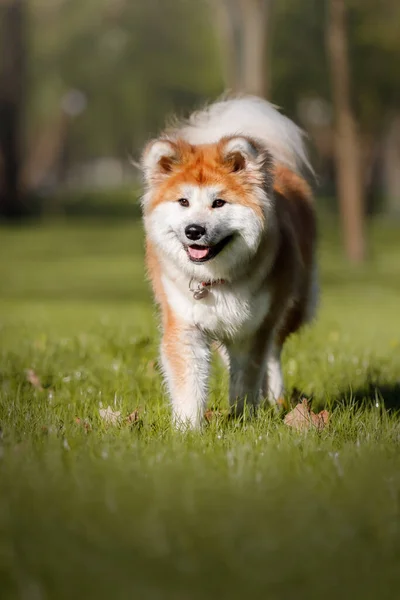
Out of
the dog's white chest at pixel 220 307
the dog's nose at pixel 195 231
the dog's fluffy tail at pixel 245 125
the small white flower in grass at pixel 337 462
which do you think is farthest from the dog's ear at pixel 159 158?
the small white flower in grass at pixel 337 462

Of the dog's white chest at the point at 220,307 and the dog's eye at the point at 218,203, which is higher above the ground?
the dog's eye at the point at 218,203

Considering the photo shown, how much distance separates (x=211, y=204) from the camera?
4953mm

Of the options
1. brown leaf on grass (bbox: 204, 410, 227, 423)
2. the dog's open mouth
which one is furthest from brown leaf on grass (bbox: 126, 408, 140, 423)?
the dog's open mouth

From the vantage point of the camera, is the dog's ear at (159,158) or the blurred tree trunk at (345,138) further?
the blurred tree trunk at (345,138)

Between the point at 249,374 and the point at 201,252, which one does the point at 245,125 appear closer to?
the point at 201,252

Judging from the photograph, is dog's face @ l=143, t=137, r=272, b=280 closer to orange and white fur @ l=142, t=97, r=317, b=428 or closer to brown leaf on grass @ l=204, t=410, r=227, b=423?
orange and white fur @ l=142, t=97, r=317, b=428

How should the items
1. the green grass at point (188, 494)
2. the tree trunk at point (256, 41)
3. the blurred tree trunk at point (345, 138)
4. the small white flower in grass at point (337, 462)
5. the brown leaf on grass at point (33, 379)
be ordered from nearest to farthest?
the green grass at point (188, 494) < the small white flower in grass at point (337, 462) < the brown leaf on grass at point (33, 379) < the blurred tree trunk at point (345, 138) < the tree trunk at point (256, 41)

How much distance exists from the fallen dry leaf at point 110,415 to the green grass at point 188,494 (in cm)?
7

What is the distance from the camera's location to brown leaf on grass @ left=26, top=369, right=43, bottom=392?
6270 millimetres

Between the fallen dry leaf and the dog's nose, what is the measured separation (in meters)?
0.96

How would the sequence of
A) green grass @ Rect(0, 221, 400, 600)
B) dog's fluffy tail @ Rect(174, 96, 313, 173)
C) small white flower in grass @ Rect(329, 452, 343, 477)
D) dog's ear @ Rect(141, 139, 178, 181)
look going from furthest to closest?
dog's fluffy tail @ Rect(174, 96, 313, 173)
dog's ear @ Rect(141, 139, 178, 181)
small white flower in grass @ Rect(329, 452, 343, 477)
green grass @ Rect(0, 221, 400, 600)

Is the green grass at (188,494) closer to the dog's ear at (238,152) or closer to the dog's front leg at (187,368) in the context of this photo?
the dog's front leg at (187,368)

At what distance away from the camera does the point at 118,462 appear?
3936 mm

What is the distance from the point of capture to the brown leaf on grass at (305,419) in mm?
4906
